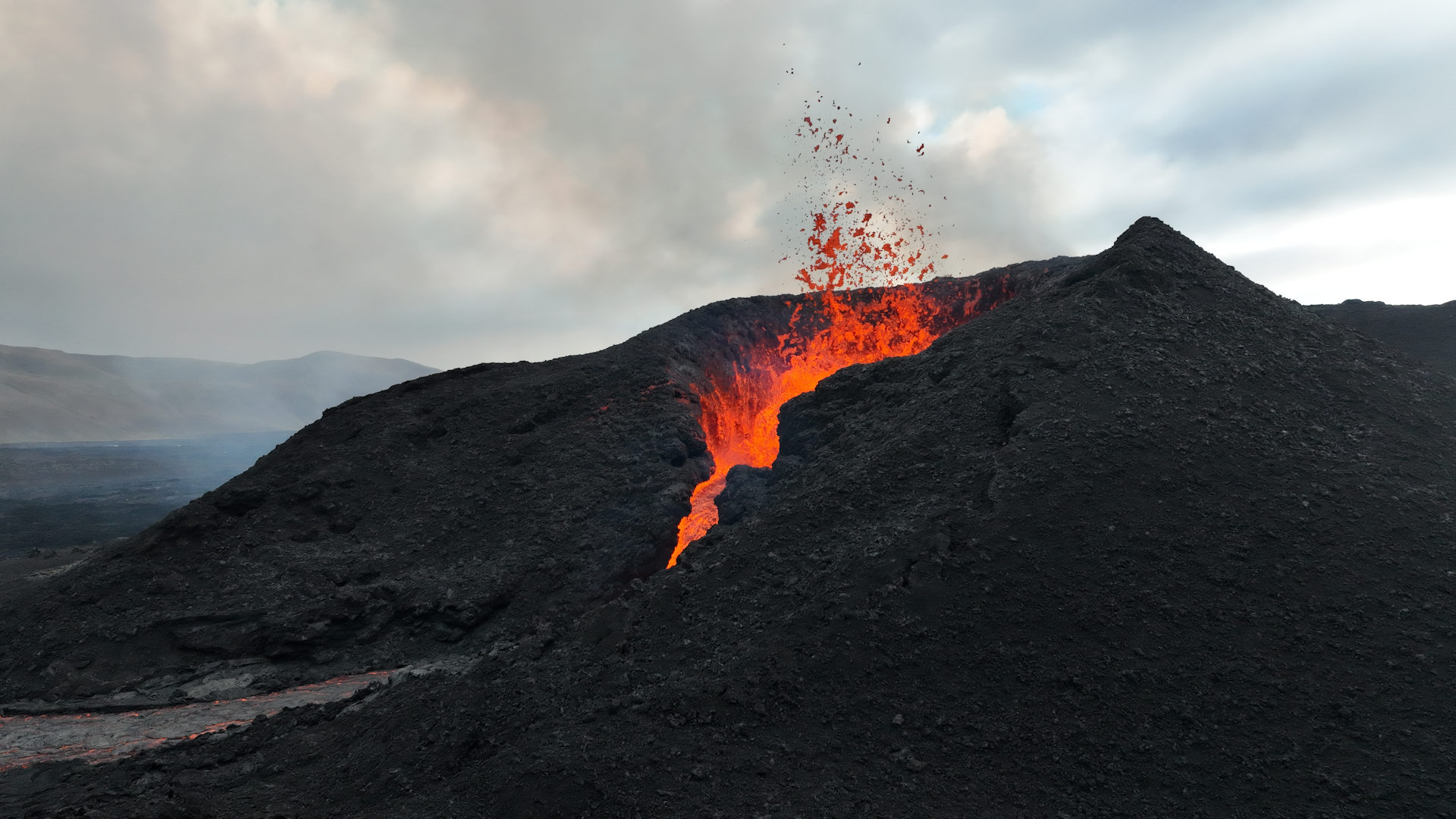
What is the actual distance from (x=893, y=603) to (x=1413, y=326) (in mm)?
14945

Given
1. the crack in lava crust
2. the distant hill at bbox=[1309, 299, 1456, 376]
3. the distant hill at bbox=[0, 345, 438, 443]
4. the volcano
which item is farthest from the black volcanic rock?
the distant hill at bbox=[0, 345, 438, 443]

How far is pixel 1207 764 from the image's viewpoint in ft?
15.8

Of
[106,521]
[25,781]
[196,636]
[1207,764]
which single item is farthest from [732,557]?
[106,521]

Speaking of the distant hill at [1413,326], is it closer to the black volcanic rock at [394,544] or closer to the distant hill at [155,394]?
the black volcanic rock at [394,544]

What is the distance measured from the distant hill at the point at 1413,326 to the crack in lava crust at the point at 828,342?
679 cm

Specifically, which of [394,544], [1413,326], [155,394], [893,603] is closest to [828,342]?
[394,544]

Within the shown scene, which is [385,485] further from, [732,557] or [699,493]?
[732,557]

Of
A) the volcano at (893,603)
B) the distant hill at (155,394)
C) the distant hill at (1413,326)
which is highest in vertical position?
the distant hill at (155,394)

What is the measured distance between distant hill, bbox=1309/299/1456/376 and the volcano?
5.32 metres

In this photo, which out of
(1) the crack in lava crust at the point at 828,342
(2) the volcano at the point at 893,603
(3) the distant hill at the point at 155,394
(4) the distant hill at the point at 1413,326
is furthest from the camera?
(3) the distant hill at the point at 155,394

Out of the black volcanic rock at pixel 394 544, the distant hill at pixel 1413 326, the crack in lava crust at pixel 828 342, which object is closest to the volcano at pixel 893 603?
the black volcanic rock at pixel 394 544

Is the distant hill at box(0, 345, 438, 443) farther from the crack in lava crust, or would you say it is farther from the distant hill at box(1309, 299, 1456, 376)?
the distant hill at box(1309, 299, 1456, 376)

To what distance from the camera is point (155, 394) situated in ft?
269

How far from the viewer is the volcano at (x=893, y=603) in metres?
4.95
